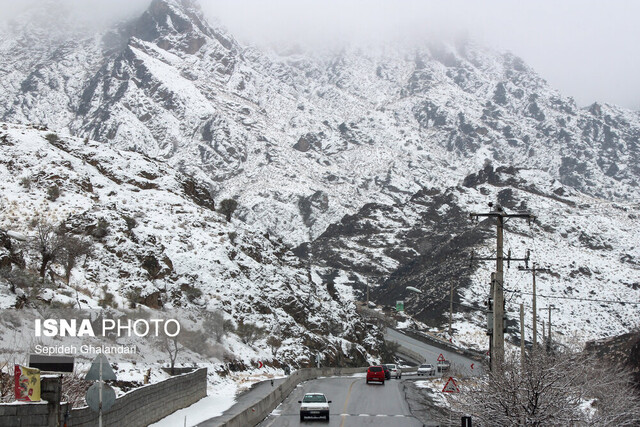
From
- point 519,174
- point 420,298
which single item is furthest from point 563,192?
point 420,298

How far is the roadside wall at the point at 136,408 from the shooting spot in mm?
14352

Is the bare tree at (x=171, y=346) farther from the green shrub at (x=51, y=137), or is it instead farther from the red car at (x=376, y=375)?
the green shrub at (x=51, y=137)

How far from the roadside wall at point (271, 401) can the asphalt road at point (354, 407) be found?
1.11ft

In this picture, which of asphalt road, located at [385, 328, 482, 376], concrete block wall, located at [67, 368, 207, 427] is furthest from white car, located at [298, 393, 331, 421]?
asphalt road, located at [385, 328, 482, 376]

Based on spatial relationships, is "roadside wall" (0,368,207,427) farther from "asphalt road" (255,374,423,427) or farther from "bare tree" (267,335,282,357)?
"bare tree" (267,335,282,357)

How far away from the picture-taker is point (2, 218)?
47.5 m

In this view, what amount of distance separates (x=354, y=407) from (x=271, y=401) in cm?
445

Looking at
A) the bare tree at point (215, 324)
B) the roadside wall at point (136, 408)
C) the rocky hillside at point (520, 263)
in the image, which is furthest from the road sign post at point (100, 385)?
the rocky hillside at point (520, 263)

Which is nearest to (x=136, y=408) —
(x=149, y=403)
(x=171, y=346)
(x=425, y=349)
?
(x=149, y=403)

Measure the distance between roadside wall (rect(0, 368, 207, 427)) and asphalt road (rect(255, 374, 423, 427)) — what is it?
342cm

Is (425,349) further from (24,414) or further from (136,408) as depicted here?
(24,414)

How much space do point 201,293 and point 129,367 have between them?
923 inches

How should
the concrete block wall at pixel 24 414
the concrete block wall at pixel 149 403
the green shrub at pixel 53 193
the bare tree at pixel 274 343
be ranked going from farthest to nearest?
the bare tree at pixel 274 343 → the green shrub at pixel 53 193 → the concrete block wall at pixel 149 403 → the concrete block wall at pixel 24 414

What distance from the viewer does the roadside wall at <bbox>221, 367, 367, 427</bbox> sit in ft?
77.7
